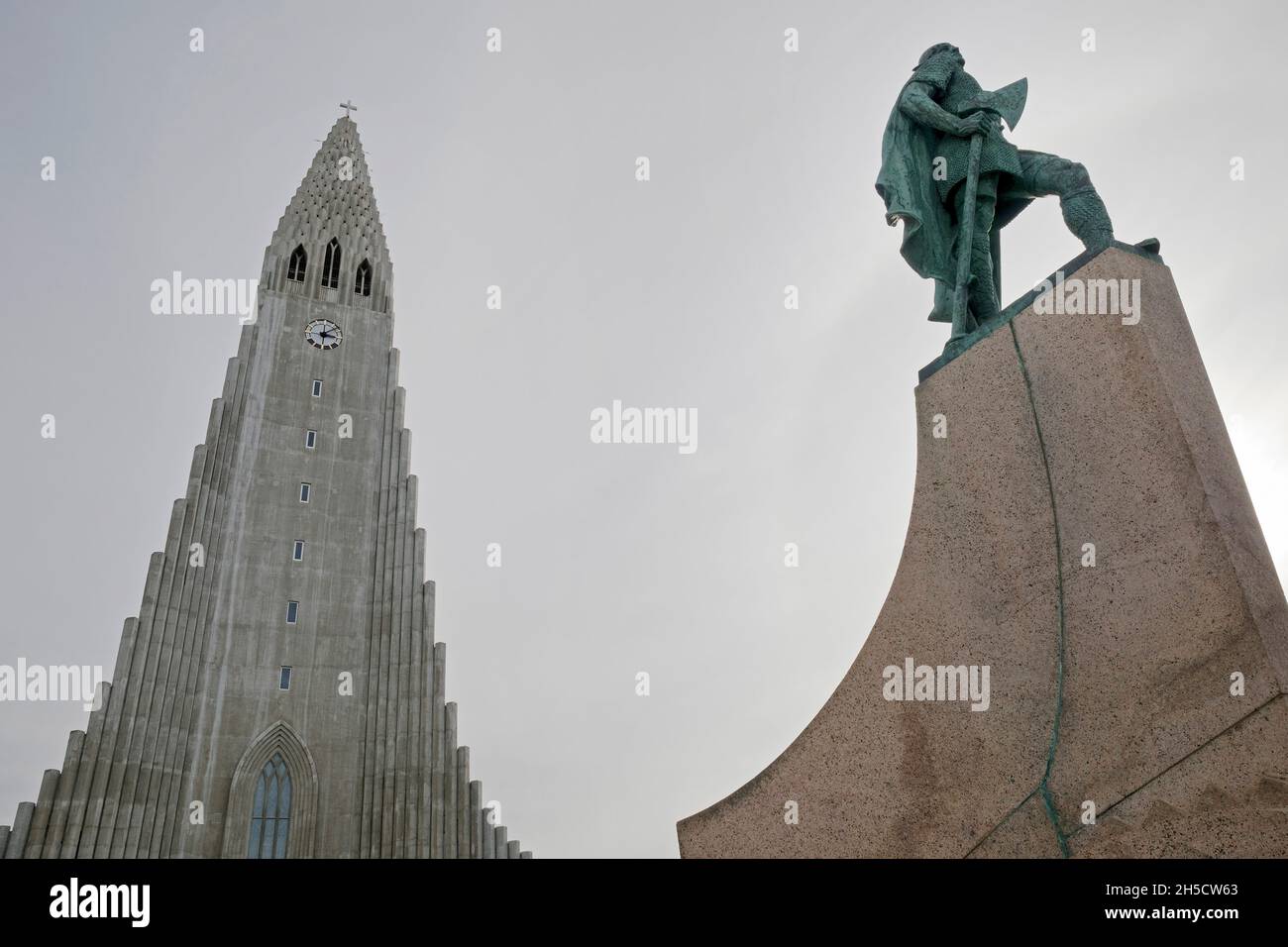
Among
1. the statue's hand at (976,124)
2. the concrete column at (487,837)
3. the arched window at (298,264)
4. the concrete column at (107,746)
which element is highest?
the arched window at (298,264)

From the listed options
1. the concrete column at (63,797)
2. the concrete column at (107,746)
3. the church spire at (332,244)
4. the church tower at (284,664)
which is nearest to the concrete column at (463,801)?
the church tower at (284,664)

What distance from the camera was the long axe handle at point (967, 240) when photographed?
775 centimetres

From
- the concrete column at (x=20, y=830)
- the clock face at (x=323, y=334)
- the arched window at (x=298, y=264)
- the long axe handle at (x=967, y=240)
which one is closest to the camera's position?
the long axe handle at (x=967, y=240)

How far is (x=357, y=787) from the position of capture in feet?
108

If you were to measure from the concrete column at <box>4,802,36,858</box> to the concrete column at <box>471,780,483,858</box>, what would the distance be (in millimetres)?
12642

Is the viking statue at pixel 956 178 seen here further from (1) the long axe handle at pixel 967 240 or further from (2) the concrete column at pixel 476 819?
(2) the concrete column at pixel 476 819

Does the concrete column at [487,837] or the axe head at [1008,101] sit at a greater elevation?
the axe head at [1008,101]

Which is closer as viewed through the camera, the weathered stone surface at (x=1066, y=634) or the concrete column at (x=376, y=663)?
the weathered stone surface at (x=1066, y=634)

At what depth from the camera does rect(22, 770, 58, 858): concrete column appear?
95.0 ft

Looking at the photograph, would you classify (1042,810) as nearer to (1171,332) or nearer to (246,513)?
(1171,332)

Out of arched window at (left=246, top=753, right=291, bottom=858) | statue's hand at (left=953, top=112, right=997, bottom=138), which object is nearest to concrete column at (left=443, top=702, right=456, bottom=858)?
arched window at (left=246, top=753, right=291, bottom=858)

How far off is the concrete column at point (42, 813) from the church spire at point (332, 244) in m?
21.5
